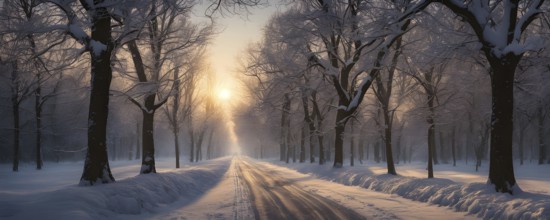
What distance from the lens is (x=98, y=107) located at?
1064 cm

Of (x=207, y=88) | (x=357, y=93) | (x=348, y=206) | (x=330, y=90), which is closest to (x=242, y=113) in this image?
(x=207, y=88)

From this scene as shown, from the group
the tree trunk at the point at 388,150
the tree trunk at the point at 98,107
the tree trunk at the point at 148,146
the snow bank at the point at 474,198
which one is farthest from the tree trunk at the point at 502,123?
the tree trunk at the point at 148,146

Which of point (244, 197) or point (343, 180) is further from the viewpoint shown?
point (343, 180)

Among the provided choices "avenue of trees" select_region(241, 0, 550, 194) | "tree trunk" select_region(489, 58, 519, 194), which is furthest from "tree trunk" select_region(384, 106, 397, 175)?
"tree trunk" select_region(489, 58, 519, 194)

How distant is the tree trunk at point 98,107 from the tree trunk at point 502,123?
11090 mm

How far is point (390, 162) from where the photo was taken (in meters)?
A: 18.3

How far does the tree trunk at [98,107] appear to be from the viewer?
1038 cm

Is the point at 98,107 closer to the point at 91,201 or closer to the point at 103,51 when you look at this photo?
the point at 103,51

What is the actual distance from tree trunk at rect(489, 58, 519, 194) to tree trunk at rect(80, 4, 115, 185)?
11.1m

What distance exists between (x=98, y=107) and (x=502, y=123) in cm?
1160

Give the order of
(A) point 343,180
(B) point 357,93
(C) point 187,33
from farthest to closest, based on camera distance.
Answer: (B) point 357,93 → (A) point 343,180 → (C) point 187,33

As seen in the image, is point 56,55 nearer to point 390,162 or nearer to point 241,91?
point 390,162

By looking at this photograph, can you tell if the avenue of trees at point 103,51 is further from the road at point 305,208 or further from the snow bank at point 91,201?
the road at point 305,208

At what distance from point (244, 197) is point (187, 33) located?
8.56 meters
